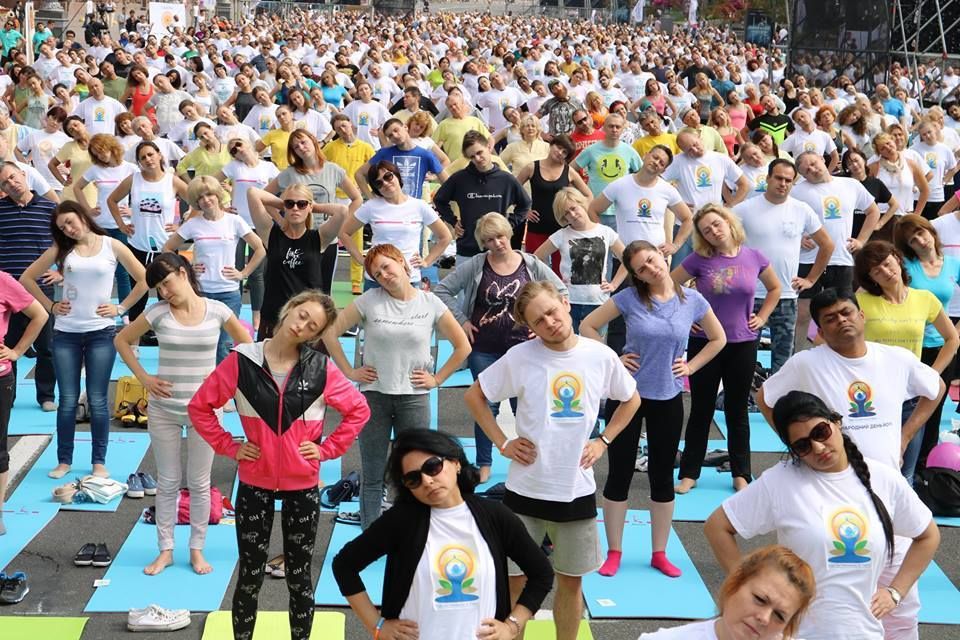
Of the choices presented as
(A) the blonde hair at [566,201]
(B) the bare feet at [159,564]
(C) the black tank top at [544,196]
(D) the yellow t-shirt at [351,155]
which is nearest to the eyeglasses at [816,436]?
(B) the bare feet at [159,564]

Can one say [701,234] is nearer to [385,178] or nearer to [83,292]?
[385,178]

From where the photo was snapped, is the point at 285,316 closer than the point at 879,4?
Yes

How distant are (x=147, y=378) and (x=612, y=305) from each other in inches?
96.9

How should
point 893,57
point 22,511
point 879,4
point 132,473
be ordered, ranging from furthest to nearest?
point 893,57
point 879,4
point 132,473
point 22,511

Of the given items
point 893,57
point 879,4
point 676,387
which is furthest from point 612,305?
point 893,57

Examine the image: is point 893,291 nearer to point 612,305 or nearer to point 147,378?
point 612,305

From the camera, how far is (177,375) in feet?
24.4

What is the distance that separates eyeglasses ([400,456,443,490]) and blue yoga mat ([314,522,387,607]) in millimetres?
2259

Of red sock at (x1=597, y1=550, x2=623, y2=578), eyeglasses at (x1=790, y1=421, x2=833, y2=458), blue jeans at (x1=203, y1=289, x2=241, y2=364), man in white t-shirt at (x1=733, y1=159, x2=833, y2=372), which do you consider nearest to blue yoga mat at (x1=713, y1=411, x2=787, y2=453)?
man in white t-shirt at (x1=733, y1=159, x2=833, y2=372)

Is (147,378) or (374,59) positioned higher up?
(374,59)

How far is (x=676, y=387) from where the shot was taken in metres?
7.40

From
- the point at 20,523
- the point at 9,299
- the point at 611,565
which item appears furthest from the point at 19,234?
the point at 611,565

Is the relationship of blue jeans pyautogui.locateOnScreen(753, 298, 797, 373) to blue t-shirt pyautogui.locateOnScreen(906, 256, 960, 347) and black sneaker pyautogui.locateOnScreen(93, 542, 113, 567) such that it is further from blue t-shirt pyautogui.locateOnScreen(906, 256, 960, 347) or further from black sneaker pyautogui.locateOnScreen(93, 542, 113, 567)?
black sneaker pyautogui.locateOnScreen(93, 542, 113, 567)

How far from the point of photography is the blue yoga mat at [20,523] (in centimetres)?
781
